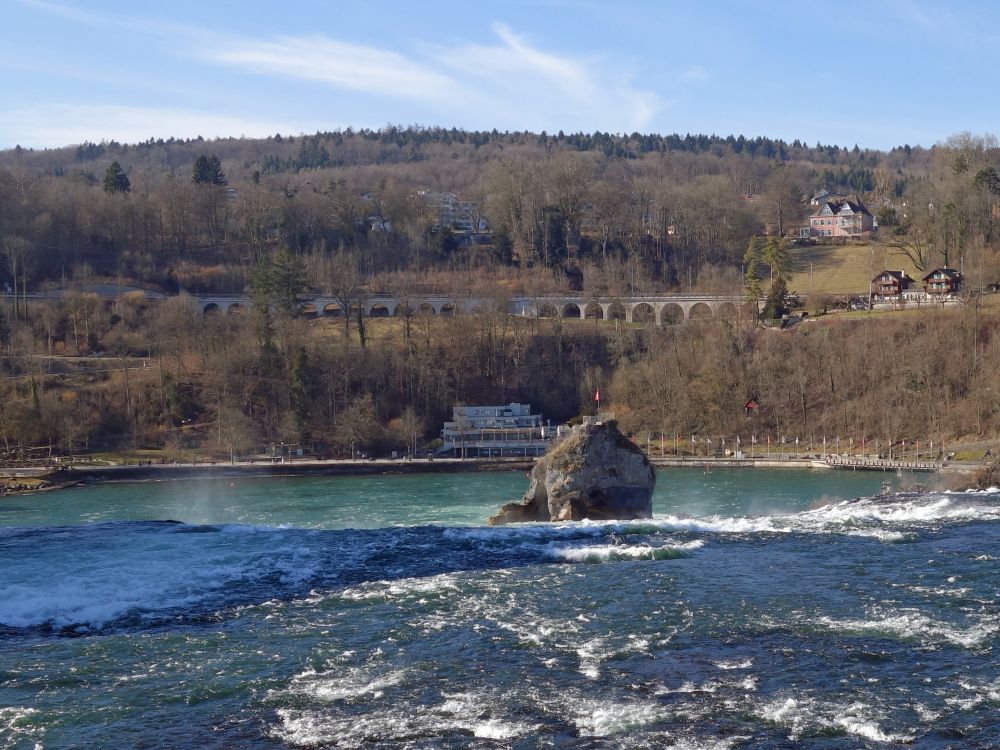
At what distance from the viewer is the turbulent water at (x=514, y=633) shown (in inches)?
661

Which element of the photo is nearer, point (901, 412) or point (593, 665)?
point (593, 665)

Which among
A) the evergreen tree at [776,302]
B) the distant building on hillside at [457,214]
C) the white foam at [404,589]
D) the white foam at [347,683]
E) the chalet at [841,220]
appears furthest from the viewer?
the chalet at [841,220]

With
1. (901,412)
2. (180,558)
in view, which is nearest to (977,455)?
(901,412)

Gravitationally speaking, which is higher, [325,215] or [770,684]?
[325,215]

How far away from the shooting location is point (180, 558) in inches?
1183

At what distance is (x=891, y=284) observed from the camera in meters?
87.4

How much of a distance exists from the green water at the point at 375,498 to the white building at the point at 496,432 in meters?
6.34

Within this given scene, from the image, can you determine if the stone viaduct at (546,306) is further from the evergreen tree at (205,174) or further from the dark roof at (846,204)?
the dark roof at (846,204)

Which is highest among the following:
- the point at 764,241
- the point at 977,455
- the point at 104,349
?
the point at 764,241

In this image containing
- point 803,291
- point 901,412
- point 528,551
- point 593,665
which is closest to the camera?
point 593,665

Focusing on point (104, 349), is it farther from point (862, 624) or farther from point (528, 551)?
point (862, 624)

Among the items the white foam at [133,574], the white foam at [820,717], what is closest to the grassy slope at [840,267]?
the white foam at [133,574]

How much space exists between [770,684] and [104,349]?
76.6 metres

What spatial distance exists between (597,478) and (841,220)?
345 ft
